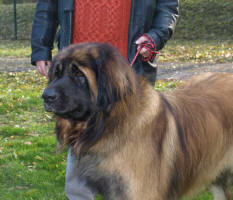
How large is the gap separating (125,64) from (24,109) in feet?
16.3

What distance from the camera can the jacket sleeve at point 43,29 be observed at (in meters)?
3.78

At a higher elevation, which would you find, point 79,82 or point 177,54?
point 79,82

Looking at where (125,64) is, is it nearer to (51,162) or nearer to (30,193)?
(30,193)

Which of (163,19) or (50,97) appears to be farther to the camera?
(163,19)

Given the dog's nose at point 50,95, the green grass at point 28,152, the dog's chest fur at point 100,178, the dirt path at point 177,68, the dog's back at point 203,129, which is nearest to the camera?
the dog's nose at point 50,95

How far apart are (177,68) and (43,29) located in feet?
24.8

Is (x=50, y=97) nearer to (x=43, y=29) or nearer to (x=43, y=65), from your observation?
(x=43, y=65)

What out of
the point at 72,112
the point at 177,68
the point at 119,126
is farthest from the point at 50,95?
the point at 177,68

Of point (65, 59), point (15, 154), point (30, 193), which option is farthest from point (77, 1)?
point (15, 154)

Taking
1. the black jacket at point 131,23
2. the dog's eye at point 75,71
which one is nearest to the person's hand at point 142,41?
the black jacket at point 131,23

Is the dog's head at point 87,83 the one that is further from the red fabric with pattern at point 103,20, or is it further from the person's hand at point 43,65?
the person's hand at point 43,65

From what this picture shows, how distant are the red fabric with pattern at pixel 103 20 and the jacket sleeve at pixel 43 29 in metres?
0.30

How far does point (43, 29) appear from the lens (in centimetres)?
381

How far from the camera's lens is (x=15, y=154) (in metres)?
5.43
